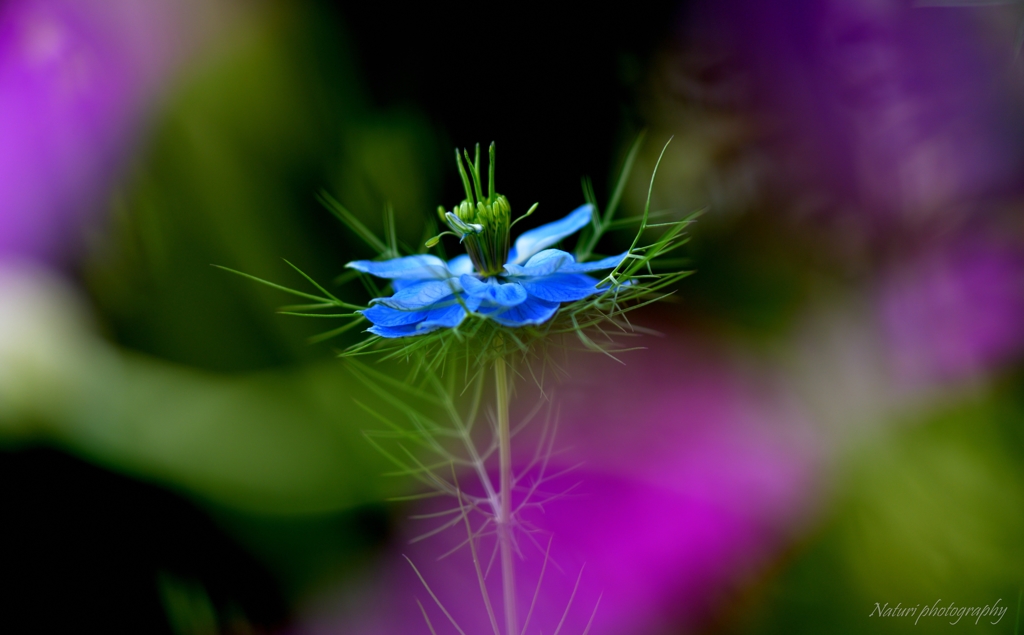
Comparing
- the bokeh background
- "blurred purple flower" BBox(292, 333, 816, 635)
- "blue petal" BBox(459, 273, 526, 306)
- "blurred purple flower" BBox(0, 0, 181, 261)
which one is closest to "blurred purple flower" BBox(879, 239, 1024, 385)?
the bokeh background

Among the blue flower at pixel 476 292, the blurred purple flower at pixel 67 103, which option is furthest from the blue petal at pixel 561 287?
the blurred purple flower at pixel 67 103

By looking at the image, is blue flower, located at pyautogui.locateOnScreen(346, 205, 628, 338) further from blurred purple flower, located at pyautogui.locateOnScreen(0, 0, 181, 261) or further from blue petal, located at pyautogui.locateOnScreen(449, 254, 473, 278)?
blurred purple flower, located at pyautogui.locateOnScreen(0, 0, 181, 261)

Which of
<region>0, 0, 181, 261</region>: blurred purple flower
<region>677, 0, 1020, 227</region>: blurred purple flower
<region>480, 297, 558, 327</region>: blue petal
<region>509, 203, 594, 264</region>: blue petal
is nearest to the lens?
<region>480, 297, 558, 327</region>: blue petal

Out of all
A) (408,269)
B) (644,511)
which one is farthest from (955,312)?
(408,269)

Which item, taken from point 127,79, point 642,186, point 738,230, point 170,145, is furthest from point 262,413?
point 738,230

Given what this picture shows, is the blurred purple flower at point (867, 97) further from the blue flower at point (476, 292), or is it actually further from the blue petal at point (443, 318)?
the blue petal at point (443, 318)

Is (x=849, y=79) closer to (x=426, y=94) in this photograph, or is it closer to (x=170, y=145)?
(x=426, y=94)
